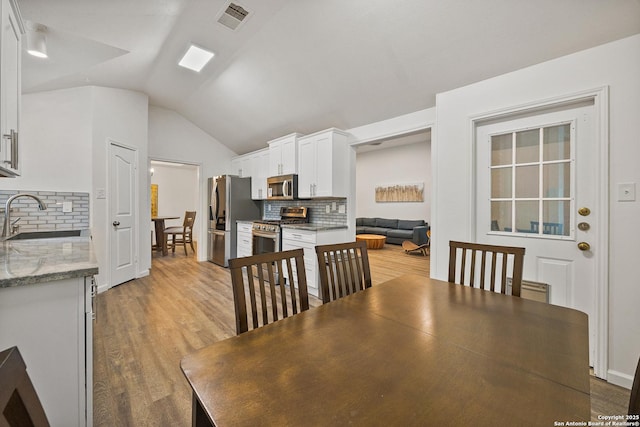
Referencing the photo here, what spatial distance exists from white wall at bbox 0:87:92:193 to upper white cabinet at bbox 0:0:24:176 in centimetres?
227

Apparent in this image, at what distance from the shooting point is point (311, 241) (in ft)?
12.1

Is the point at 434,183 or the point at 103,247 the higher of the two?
the point at 434,183

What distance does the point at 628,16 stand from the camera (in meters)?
1.75

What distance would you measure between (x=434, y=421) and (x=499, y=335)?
1.93ft

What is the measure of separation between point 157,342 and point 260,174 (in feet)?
11.0

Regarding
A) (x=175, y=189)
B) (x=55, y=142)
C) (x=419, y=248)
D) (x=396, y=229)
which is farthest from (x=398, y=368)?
(x=175, y=189)

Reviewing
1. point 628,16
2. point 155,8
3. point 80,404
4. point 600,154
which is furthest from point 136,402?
point 628,16

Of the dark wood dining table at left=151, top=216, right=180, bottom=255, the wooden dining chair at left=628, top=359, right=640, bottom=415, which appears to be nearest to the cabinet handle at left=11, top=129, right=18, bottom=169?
the wooden dining chair at left=628, top=359, right=640, bottom=415

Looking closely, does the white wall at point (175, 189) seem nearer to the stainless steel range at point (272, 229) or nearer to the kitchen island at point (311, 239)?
the stainless steel range at point (272, 229)

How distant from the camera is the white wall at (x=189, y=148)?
486cm

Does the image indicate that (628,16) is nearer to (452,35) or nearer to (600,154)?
(600,154)

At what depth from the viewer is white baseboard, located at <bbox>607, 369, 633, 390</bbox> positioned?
183cm

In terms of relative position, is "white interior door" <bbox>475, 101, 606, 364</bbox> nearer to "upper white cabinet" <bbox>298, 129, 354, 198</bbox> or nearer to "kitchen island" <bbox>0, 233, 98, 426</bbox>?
"upper white cabinet" <bbox>298, 129, 354, 198</bbox>

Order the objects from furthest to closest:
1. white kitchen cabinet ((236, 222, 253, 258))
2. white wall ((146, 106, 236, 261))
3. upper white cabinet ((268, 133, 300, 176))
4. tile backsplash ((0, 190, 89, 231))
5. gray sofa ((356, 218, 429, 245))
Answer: gray sofa ((356, 218, 429, 245)), white wall ((146, 106, 236, 261)), white kitchen cabinet ((236, 222, 253, 258)), upper white cabinet ((268, 133, 300, 176)), tile backsplash ((0, 190, 89, 231))
